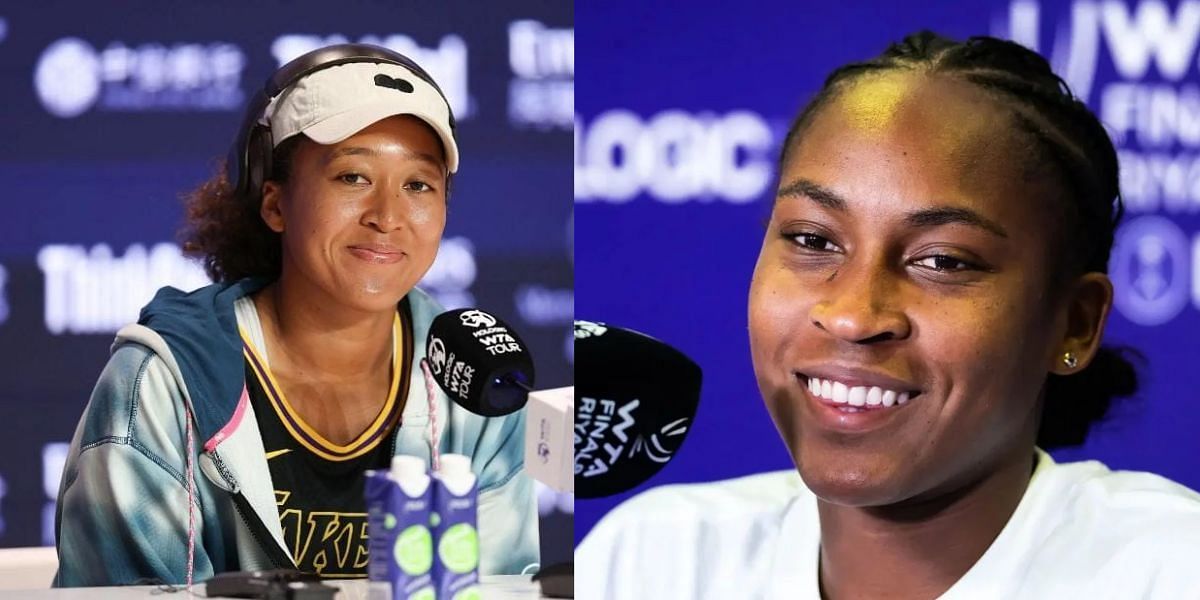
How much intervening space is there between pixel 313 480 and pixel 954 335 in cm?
155

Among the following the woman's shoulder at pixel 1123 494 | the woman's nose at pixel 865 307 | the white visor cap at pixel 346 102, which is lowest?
the woman's shoulder at pixel 1123 494

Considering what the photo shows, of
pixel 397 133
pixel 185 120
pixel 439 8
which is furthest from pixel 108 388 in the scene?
pixel 439 8

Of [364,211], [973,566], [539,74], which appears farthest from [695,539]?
[539,74]

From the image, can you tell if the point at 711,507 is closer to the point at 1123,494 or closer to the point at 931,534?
the point at 931,534

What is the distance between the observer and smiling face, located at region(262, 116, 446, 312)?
3055mm

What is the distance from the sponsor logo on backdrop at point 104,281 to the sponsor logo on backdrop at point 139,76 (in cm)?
32

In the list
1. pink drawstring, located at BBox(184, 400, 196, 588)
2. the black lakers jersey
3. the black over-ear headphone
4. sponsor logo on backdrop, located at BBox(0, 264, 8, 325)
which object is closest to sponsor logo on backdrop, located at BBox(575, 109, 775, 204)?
the black over-ear headphone

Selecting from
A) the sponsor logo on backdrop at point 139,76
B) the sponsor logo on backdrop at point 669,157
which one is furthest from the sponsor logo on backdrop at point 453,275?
the sponsor logo on backdrop at point 669,157

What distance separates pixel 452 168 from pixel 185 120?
2.00ft

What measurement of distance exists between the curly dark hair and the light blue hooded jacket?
0.06 metres

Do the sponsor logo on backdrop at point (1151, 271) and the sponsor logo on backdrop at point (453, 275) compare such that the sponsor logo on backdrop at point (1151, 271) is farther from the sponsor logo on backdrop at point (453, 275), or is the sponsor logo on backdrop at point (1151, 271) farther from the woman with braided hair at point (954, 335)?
the sponsor logo on backdrop at point (453, 275)

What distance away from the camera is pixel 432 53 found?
317 centimetres

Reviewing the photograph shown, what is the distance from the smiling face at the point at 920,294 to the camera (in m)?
2.14

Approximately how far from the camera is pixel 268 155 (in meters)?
3.07
